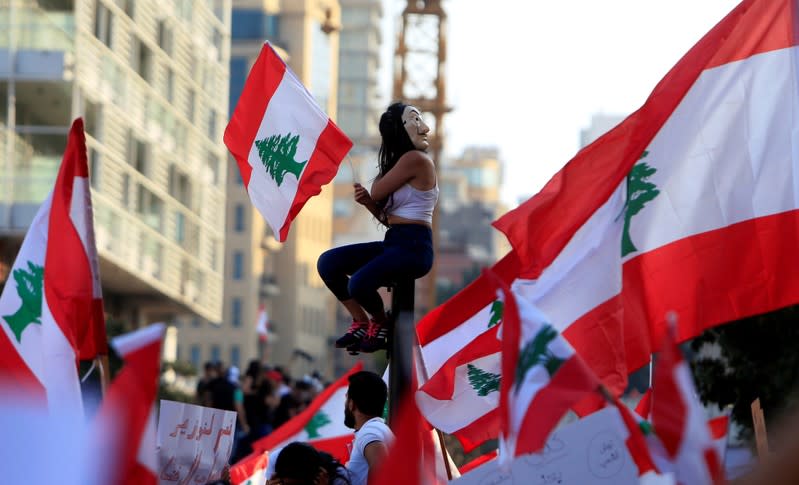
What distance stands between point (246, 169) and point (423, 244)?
1796 millimetres

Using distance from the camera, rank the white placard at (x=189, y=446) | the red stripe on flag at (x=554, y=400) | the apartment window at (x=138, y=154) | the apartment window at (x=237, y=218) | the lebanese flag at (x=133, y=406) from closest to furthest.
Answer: the lebanese flag at (x=133, y=406)
the red stripe on flag at (x=554, y=400)
the white placard at (x=189, y=446)
the apartment window at (x=138, y=154)
the apartment window at (x=237, y=218)

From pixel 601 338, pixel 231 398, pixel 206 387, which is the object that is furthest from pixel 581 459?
pixel 206 387

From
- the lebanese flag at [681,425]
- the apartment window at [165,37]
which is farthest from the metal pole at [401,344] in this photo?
the apartment window at [165,37]

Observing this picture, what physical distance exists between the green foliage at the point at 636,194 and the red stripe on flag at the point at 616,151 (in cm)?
6

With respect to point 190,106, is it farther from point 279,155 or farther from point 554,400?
point 554,400

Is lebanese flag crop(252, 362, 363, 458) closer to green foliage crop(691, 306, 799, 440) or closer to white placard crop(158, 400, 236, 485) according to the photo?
white placard crop(158, 400, 236, 485)

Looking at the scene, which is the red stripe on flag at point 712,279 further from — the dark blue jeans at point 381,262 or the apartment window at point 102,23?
the apartment window at point 102,23

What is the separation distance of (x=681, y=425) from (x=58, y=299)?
139 inches

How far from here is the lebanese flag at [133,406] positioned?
5.89 meters

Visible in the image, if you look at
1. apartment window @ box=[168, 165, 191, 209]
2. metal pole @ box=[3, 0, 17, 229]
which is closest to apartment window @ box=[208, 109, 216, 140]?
apartment window @ box=[168, 165, 191, 209]

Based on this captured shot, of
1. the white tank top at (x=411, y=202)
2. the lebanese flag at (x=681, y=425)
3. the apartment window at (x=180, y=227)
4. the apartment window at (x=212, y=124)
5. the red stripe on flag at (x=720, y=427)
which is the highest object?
the apartment window at (x=212, y=124)

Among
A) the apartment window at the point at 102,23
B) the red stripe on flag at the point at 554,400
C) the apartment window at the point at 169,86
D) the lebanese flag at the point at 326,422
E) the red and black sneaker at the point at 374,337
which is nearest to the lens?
the red stripe on flag at the point at 554,400

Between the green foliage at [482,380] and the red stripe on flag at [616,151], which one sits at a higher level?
the red stripe on flag at [616,151]

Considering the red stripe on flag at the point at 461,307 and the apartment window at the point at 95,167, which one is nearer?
the red stripe on flag at the point at 461,307
